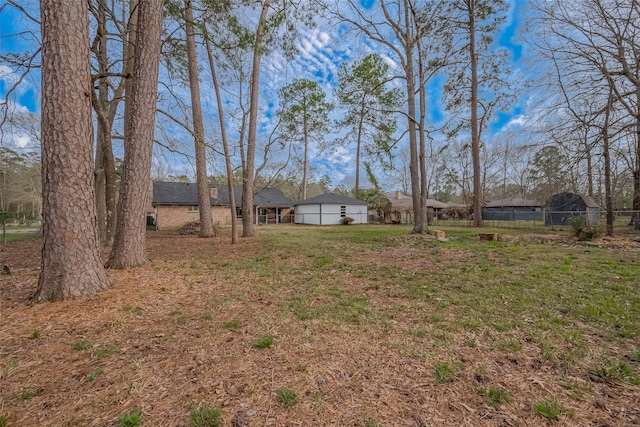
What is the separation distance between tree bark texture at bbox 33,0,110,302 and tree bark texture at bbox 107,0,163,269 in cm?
135

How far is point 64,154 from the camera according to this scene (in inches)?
126

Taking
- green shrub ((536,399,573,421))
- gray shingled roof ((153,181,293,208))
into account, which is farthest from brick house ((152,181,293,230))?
green shrub ((536,399,573,421))

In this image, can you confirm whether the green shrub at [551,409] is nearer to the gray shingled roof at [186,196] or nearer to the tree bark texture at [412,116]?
the tree bark texture at [412,116]

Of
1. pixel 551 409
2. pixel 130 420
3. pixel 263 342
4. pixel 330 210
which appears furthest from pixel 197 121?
pixel 330 210

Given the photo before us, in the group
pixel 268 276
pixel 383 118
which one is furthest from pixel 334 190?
pixel 268 276

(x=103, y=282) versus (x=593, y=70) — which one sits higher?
(x=593, y=70)

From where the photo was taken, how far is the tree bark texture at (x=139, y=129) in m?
4.71

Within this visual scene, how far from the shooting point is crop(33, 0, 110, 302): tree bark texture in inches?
125

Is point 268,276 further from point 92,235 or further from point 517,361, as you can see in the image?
point 517,361

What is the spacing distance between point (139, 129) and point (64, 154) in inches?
68.0

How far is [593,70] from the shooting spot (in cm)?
757

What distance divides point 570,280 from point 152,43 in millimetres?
8001

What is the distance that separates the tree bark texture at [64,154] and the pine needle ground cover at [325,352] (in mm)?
423

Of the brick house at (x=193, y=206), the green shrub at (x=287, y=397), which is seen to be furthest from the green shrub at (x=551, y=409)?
the brick house at (x=193, y=206)
